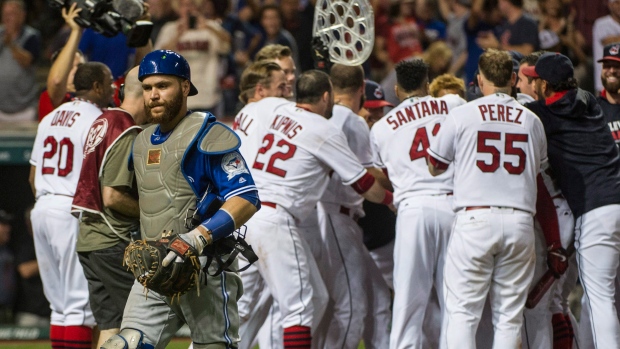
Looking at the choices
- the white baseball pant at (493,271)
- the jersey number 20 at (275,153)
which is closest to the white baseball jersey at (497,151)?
the white baseball pant at (493,271)

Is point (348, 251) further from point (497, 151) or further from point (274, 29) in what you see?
point (274, 29)

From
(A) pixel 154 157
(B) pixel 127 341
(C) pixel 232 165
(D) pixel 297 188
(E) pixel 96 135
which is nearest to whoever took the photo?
(B) pixel 127 341

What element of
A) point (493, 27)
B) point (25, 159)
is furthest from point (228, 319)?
point (493, 27)

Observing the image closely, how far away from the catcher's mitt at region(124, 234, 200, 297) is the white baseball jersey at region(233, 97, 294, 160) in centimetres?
272

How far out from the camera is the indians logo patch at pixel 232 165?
206 inches

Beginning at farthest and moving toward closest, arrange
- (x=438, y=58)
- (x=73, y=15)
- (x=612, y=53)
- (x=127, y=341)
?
(x=438, y=58), (x=73, y=15), (x=612, y=53), (x=127, y=341)

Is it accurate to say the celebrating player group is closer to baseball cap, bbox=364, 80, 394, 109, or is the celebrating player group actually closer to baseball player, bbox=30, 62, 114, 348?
baseball player, bbox=30, 62, 114, 348

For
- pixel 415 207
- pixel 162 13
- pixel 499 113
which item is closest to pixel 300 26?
pixel 162 13

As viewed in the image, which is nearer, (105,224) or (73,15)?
(105,224)

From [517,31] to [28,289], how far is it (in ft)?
20.6

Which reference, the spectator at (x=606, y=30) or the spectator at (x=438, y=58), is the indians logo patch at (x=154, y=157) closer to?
the spectator at (x=438, y=58)

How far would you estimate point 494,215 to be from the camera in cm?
Answer: 662

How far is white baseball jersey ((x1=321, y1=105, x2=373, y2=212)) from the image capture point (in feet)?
25.9

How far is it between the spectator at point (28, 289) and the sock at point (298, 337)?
195 inches
